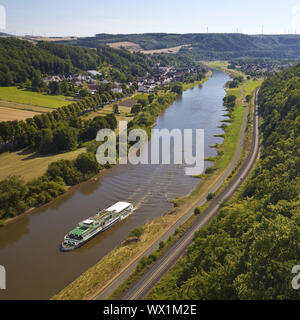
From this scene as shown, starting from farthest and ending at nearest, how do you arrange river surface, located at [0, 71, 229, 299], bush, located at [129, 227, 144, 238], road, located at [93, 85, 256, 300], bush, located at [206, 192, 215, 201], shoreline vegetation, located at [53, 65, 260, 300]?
1. bush, located at [206, 192, 215, 201]
2. bush, located at [129, 227, 144, 238]
3. river surface, located at [0, 71, 229, 299]
4. shoreline vegetation, located at [53, 65, 260, 300]
5. road, located at [93, 85, 256, 300]

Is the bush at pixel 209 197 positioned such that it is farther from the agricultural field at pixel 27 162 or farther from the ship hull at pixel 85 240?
the agricultural field at pixel 27 162

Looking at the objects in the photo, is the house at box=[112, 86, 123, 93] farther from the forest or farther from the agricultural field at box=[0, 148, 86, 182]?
the forest

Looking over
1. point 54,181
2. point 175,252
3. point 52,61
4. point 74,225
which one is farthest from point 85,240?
point 52,61

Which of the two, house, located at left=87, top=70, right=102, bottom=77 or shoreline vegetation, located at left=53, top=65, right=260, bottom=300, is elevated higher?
house, located at left=87, top=70, right=102, bottom=77

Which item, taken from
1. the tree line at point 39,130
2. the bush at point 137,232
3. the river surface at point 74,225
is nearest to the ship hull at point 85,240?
the river surface at point 74,225

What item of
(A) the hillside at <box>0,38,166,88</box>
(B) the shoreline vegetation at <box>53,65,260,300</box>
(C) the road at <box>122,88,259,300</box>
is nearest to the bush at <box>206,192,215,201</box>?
(C) the road at <box>122,88,259,300</box>

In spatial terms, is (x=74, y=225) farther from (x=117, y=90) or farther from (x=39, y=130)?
(x=117, y=90)
